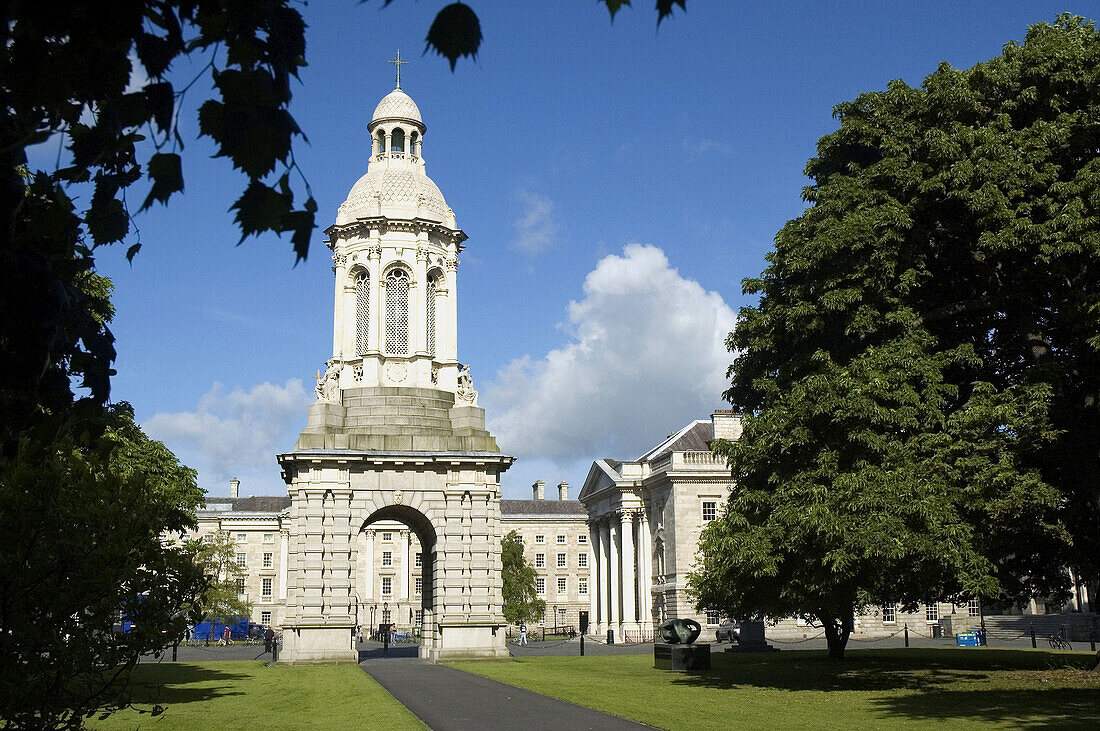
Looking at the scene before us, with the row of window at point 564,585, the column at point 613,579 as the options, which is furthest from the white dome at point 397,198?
the row of window at point 564,585

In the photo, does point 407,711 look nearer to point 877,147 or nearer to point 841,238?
point 841,238

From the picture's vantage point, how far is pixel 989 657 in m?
35.2

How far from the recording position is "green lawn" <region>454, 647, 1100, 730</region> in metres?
17.7

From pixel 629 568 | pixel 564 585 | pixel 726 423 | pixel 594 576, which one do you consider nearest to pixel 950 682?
pixel 726 423

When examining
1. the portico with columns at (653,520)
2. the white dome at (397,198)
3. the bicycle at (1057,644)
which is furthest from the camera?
the portico with columns at (653,520)

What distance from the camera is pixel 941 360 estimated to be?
24156mm

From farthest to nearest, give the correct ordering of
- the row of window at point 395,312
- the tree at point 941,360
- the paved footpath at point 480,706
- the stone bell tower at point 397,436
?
the row of window at point 395,312 → the stone bell tower at point 397,436 → the tree at point 941,360 → the paved footpath at point 480,706

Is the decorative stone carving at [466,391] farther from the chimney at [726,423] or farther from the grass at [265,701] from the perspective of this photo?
the chimney at [726,423]

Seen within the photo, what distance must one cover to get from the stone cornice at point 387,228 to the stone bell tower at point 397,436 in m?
0.05

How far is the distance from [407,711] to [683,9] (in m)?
18.4

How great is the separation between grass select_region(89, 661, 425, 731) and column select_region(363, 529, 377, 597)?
6129 centimetres

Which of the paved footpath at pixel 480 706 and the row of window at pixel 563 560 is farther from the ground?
the row of window at pixel 563 560

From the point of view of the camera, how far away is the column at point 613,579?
245 feet

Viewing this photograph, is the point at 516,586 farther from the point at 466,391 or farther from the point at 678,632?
the point at 678,632
